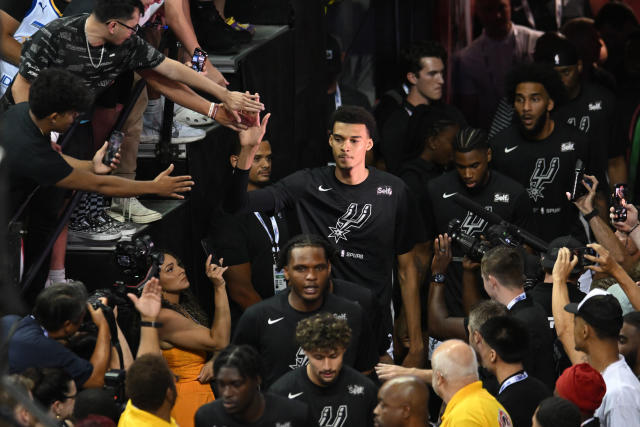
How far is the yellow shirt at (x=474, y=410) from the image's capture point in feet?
12.2

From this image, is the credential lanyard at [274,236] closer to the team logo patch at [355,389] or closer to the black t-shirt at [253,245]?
the black t-shirt at [253,245]

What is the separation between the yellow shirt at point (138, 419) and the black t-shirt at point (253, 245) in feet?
7.01

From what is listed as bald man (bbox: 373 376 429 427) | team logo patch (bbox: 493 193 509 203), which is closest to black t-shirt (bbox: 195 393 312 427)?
bald man (bbox: 373 376 429 427)

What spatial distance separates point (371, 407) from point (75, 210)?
217cm

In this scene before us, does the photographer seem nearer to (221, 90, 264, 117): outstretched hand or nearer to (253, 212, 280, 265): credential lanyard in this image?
(221, 90, 264, 117): outstretched hand

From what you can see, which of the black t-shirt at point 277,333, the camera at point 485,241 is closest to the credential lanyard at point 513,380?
the black t-shirt at point 277,333

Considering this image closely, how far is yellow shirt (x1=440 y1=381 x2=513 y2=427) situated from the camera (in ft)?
12.2

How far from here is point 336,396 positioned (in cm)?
404

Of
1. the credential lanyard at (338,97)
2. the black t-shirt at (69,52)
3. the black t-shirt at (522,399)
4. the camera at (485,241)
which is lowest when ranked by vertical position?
the credential lanyard at (338,97)

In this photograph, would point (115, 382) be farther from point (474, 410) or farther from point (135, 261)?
point (474, 410)

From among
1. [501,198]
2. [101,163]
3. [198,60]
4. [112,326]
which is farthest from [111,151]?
[501,198]

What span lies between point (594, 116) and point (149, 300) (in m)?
4.03

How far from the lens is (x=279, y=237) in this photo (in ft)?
19.2

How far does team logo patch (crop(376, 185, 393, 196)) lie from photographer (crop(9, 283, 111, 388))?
205 centimetres
